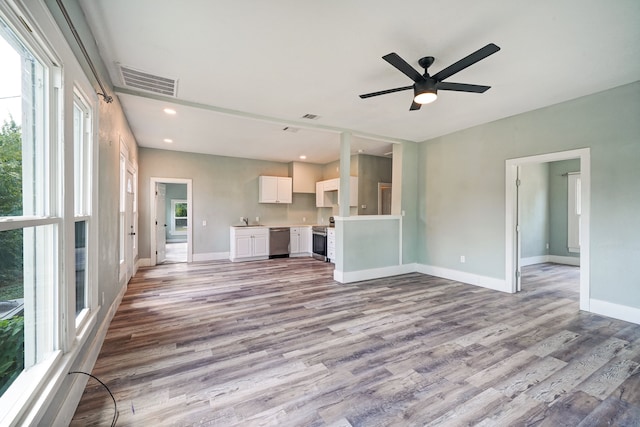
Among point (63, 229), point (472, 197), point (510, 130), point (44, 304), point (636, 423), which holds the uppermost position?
point (510, 130)

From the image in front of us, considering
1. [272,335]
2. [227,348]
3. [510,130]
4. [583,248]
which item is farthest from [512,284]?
Result: [227,348]

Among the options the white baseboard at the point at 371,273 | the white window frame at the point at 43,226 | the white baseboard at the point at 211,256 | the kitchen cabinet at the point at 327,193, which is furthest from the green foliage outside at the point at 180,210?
the white window frame at the point at 43,226

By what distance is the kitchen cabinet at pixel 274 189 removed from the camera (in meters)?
7.26

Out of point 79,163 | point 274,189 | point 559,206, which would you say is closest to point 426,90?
point 79,163

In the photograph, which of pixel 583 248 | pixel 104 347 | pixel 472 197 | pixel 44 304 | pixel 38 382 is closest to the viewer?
pixel 38 382

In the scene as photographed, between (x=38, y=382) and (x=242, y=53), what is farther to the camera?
(x=242, y=53)

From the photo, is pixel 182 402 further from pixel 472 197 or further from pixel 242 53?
pixel 472 197

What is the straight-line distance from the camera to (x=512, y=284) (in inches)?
163

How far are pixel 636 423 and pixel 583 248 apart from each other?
2.45m

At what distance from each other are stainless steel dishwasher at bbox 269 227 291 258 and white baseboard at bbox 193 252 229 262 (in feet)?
3.90

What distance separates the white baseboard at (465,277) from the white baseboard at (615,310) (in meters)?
0.95

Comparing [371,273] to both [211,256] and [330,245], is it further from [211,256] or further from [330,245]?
[211,256]

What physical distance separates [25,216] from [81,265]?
1.00 metres

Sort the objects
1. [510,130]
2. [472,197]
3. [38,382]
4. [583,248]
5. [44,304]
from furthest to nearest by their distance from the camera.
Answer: [472,197]
[510,130]
[583,248]
[44,304]
[38,382]
